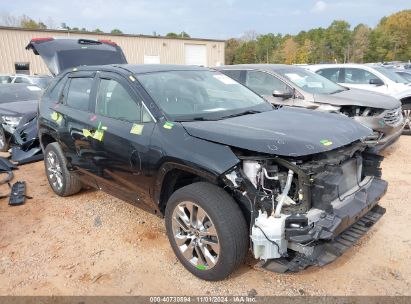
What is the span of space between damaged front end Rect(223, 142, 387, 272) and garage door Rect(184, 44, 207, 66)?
36.2 m

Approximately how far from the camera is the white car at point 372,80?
8.59 m

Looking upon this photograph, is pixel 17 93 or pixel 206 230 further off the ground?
pixel 17 93

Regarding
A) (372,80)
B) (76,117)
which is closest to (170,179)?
(76,117)

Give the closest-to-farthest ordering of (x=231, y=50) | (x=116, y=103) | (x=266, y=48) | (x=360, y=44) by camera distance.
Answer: (x=116, y=103) → (x=360, y=44) → (x=266, y=48) → (x=231, y=50)

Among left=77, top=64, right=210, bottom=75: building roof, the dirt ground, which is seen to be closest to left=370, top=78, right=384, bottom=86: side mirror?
the dirt ground

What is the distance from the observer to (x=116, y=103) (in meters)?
3.83

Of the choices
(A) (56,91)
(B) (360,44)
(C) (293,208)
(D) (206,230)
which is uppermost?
(B) (360,44)

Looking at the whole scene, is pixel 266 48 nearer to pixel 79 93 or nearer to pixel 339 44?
pixel 339 44

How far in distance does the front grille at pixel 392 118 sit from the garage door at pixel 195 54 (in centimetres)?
3261

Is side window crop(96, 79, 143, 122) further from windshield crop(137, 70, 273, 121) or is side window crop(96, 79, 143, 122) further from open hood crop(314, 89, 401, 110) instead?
open hood crop(314, 89, 401, 110)

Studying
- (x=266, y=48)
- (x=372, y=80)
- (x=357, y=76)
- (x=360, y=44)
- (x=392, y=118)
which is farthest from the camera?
(x=266, y=48)

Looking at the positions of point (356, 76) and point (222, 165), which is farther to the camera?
point (356, 76)

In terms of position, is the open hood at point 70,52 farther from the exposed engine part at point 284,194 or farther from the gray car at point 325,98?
the exposed engine part at point 284,194

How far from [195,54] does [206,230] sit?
37.4 m
